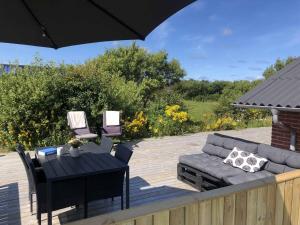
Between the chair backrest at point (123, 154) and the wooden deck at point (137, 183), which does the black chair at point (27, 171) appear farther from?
the chair backrest at point (123, 154)

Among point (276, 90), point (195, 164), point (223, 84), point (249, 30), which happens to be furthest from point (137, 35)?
point (223, 84)

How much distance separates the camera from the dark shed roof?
4848mm

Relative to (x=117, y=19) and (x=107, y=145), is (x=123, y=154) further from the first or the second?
(x=117, y=19)

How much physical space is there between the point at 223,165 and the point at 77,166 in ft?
8.58

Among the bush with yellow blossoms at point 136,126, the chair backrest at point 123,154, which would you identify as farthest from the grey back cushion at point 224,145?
the bush with yellow blossoms at point 136,126

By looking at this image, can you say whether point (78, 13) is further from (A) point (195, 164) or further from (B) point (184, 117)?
(B) point (184, 117)

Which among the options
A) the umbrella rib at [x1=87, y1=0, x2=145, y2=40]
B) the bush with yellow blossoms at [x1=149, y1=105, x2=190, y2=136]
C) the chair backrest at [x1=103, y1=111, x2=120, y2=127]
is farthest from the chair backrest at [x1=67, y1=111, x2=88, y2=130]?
the umbrella rib at [x1=87, y1=0, x2=145, y2=40]

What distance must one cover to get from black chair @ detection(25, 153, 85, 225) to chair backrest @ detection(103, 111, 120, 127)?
202 inches

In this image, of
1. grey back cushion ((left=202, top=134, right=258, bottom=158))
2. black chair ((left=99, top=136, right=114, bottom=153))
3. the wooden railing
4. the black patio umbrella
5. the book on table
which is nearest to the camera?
the wooden railing

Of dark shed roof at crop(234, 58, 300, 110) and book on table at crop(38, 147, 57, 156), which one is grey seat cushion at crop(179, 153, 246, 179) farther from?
book on table at crop(38, 147, 57, 156)

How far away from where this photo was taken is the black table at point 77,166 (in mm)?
3420

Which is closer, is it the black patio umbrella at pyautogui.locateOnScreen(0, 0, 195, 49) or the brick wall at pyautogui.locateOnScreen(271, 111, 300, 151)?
the black patio umbrella at pyautogui.locateOnScreen(0, 0, 195, 49)

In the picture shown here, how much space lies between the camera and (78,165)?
12.7 ft

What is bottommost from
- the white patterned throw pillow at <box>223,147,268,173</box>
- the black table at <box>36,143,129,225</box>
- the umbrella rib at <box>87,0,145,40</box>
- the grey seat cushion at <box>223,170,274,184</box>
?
the grey seat cushion at <box>223,170,274,184</box>
